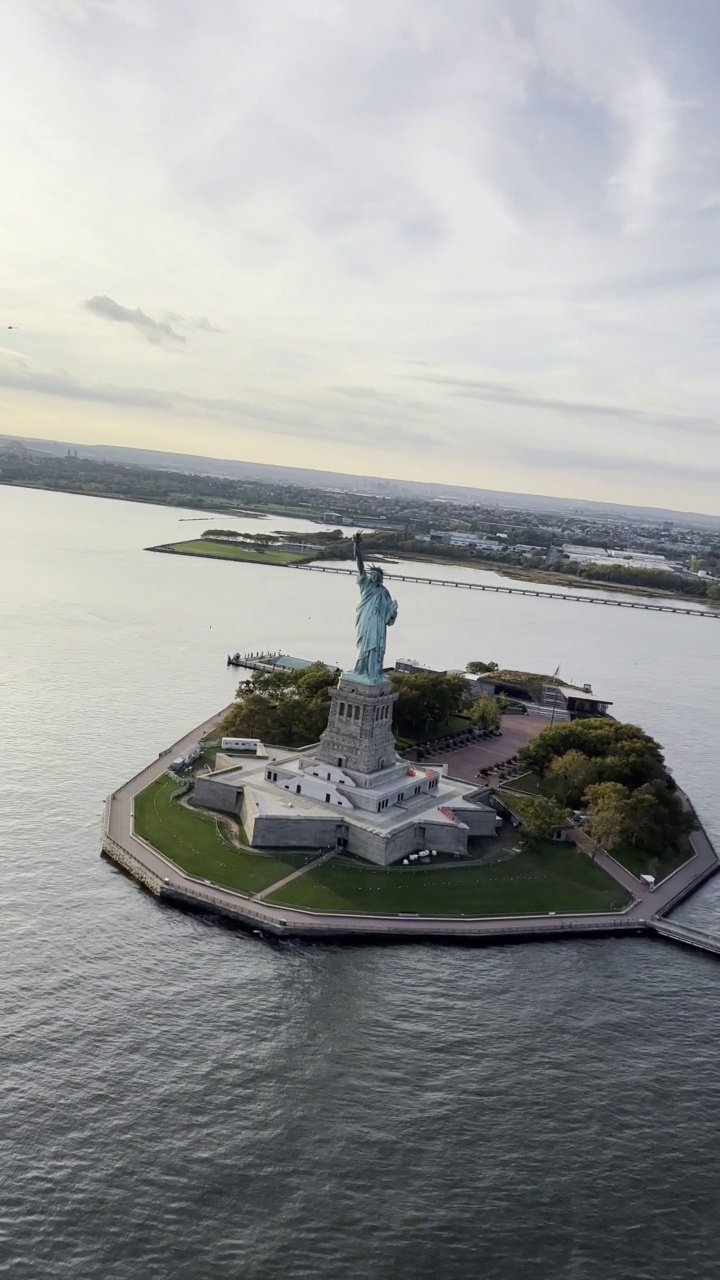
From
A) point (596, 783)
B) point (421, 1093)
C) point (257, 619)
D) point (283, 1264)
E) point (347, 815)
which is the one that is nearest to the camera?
point (283, 1264)

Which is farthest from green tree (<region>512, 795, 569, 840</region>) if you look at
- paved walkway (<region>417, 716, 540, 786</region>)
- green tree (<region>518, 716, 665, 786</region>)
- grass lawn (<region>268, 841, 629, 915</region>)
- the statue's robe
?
the statue's robe

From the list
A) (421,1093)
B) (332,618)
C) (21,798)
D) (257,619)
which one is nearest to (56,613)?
(257,619)

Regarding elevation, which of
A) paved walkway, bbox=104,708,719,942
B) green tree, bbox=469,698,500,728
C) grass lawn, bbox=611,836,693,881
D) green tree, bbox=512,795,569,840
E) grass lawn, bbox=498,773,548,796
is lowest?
paved walkway, bbox=104,708,719,942

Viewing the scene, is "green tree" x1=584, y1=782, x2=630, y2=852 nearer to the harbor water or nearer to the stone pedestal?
the harbor water

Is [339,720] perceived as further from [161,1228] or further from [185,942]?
[161,1228]

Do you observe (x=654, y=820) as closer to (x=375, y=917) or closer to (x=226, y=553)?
(x=375, y=917)

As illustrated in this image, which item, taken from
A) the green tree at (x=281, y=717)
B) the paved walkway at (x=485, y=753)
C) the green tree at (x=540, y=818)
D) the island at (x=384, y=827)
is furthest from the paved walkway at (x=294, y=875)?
the green tree at (x=281, y=717)
